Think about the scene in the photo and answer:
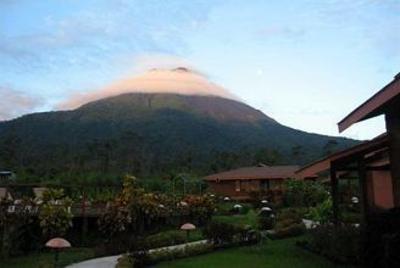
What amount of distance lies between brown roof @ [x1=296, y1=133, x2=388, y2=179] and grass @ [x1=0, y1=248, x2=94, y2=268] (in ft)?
24.8

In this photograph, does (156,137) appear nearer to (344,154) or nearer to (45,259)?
(45,259)

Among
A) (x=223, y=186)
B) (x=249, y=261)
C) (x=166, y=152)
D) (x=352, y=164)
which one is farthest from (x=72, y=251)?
(x=166, y=152)

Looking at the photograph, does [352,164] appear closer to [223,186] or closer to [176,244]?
[176,244]

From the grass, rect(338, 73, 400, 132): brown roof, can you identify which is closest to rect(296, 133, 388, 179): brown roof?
rect(338, 73, 400, 132): brown roof

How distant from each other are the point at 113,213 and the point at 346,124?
42.9 feet

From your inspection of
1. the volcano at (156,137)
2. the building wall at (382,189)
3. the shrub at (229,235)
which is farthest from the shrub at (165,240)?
the volcano at (156,137)

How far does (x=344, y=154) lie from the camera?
13.7 m

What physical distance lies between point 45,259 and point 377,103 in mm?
12062

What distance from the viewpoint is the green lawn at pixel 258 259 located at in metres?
15.9

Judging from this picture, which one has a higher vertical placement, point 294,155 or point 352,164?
point 294,155

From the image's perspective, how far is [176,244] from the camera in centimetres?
2181

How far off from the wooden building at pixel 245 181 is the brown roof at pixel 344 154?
3951cm

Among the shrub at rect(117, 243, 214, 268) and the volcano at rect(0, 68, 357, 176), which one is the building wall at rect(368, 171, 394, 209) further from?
the volcano at rect(0, 68, 357, 176)

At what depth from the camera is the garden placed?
648 inches
